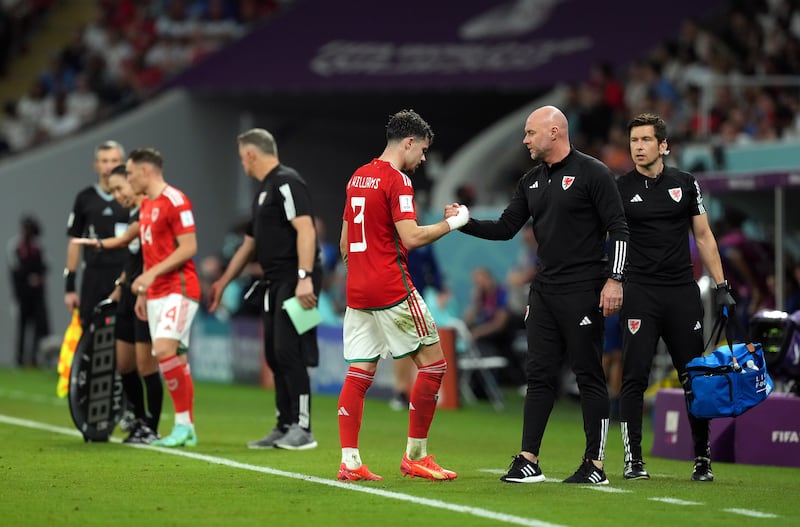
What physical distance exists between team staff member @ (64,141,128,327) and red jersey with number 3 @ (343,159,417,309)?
14.0 ft

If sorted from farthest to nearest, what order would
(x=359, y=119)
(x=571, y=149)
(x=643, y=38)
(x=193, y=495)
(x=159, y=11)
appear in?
(x=159, y=11), (x=359, y=119), (x=643, y=38), (x=571, y=149), (x=193, y=495)

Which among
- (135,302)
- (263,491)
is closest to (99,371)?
(135,302)

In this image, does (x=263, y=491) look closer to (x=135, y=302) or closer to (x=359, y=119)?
(x=135, y=302)

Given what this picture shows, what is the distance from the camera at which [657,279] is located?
31.0 feet

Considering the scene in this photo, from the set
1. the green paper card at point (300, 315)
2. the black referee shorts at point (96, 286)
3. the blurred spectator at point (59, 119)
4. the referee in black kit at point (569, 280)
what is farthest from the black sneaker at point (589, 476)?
the blurred spectator at point (59, 119)

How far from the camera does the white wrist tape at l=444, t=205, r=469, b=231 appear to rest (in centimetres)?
867

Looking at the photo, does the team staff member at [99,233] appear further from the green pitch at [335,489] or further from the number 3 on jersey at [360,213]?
the number 3 on jersey at [360,213]

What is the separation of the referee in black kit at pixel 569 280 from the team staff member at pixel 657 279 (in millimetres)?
444

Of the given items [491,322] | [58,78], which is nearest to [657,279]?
[491,322]

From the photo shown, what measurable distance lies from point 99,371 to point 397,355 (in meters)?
3.66

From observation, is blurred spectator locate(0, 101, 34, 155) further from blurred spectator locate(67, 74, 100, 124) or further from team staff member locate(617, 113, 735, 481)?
team staff member locate(617, 113, 735, 481)

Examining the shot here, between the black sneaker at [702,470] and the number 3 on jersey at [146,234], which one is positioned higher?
the number 3 on jersey at [146,234]

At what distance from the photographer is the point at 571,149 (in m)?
9.13

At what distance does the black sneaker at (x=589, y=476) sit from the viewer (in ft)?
29.4
